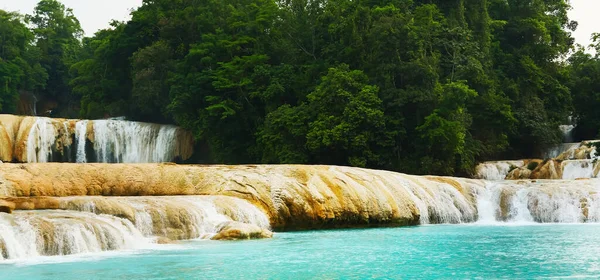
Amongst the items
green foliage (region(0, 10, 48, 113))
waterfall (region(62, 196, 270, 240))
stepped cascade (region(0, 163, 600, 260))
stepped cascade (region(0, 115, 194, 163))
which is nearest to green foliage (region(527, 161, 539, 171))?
stepped cascade (region(0, 163, 600, 260))

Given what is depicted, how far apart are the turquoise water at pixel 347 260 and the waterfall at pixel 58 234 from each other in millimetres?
602

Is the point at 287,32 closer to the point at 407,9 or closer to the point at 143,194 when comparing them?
the point at 407,9

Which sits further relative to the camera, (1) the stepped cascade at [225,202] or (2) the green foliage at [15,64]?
(2) the green foliage at [15,64]

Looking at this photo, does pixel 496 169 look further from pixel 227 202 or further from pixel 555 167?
pixel 227 202

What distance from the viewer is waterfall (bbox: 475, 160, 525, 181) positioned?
3859 centimetres

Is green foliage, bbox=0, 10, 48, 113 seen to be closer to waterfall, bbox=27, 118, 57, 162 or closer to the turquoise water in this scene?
waterfall, bbox=27, 118, 57, 162

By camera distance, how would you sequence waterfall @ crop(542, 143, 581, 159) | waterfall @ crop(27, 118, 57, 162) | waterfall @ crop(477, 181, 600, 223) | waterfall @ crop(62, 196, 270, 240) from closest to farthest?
waterfall @ crop(62, 196, 270, 240)
waterfall @ crop(477, 181, 600, 223)
waterfall @ crop(27, 118, 57, 162)
waterfall @ crop(542, 143, 581, 159)

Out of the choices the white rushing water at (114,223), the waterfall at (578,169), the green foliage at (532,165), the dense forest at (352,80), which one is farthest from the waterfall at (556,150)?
the white rushing water at (114,223)

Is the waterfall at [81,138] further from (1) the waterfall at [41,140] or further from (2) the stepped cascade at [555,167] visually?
(2) the stepped cascade at [555,167]

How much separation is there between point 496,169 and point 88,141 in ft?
72.0

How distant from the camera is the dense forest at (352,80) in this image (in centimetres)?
3719

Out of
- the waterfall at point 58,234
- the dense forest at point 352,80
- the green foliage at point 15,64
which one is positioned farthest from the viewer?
the green foliage at point 15,64

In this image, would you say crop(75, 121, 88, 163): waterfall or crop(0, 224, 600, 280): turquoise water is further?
crop(75, 121, 88, 163): waterfall

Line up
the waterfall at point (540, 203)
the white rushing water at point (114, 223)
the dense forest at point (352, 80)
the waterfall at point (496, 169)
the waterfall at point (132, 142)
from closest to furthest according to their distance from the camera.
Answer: the white rushing water at point (114, 223)
the waterfall at point (540, 203)
the dense forest at point (352, 80)
the waterfall at point (496, 169)
the waterfall at point (132, 142)
